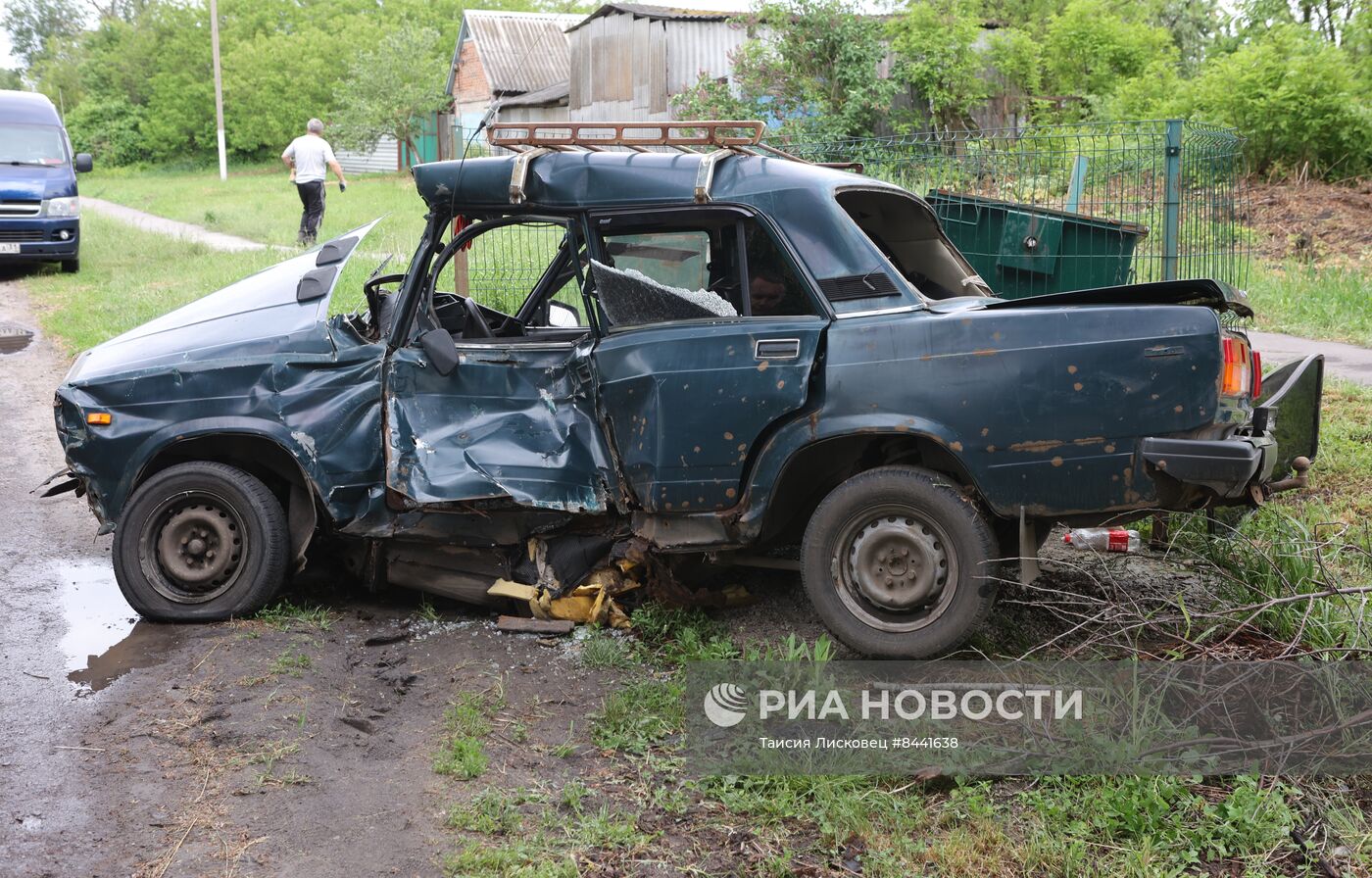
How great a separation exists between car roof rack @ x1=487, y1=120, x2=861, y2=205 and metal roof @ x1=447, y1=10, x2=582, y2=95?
3411cm

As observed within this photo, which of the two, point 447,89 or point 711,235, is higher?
point 447,89

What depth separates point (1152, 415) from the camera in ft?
13.1

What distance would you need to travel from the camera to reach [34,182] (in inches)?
610

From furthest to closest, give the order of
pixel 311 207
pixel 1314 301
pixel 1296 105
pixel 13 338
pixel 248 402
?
1. pixel 311 207
2. pixel 1296 105
3. pixel 13 338
4. pixel 1314 301
5. pixel 248 402

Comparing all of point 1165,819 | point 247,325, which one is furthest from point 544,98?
point 1165,819

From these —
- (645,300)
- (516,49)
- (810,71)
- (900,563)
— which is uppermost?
(516,49)

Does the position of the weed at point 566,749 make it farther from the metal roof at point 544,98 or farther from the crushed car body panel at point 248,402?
the metal roof at point 544,98

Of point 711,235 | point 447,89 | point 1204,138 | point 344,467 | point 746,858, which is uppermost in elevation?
point 447,89

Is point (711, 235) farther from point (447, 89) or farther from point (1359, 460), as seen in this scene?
point (447, 89)

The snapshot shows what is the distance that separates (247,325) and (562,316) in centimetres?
145

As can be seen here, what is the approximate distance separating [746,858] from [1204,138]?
7.37 metres

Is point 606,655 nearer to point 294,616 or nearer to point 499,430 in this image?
point 499,430

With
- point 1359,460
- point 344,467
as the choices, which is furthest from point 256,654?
point 1359,460

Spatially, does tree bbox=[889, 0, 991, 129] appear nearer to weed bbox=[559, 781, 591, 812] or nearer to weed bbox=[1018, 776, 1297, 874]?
weed bbox=[1018, 776, 1297, 874]
